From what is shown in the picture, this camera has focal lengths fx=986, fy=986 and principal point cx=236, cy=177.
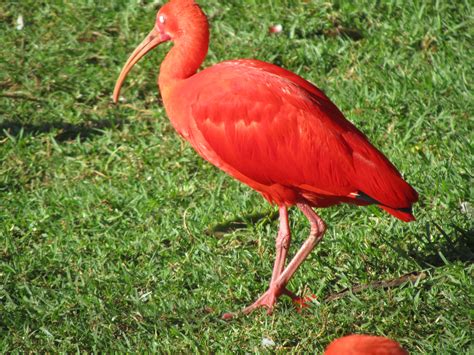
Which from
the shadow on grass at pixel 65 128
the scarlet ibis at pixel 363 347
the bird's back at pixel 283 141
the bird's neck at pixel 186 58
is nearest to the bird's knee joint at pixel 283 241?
the bird's back at pixel 283 141

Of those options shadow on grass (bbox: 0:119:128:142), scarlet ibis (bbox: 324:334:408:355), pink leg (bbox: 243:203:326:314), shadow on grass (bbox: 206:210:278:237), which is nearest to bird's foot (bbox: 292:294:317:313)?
pink leg (bbox: 243:203:326:314)

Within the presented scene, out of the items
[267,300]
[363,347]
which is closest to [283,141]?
[267,300]

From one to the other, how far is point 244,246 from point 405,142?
137 cm

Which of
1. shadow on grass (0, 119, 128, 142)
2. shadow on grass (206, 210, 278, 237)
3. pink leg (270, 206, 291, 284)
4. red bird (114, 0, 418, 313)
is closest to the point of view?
red bird (114, 0, 418, 313)

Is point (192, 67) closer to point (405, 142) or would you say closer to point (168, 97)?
point (168, 97)

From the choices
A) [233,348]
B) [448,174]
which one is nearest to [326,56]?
[448,174]

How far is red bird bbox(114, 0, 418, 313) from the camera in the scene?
16.4ft

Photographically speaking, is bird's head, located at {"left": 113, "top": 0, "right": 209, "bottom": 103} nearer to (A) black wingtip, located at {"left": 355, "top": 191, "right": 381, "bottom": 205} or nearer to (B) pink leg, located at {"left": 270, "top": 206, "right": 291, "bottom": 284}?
(B) pink leg, located at {"left": 270, "top": 206, "right": 291, "bottom": 284}

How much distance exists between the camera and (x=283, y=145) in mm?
5109

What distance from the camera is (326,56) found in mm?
7434

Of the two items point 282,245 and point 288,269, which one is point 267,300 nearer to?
point 288,269

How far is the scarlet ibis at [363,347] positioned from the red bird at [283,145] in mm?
1281

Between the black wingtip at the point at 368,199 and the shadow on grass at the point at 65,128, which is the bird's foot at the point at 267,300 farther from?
the shadow on grass at the point at 65,128

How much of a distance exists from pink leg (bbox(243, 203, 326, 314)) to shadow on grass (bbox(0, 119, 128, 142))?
230cm
